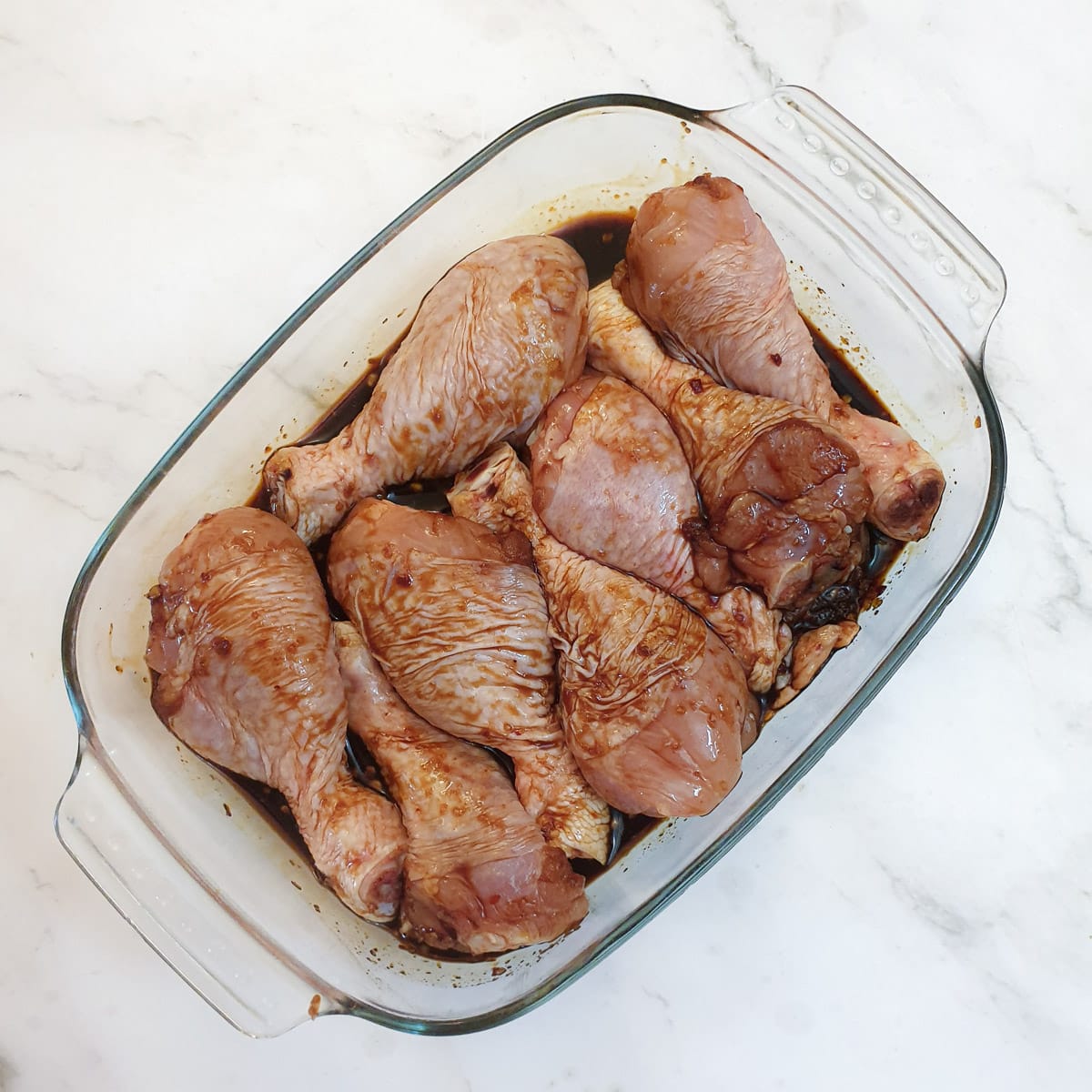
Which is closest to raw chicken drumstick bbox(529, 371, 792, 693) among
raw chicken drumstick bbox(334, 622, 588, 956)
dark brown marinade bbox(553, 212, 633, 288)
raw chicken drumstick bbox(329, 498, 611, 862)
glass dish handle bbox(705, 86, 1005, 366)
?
raw chicken drumstick bbox(329, 498, 611, 862)

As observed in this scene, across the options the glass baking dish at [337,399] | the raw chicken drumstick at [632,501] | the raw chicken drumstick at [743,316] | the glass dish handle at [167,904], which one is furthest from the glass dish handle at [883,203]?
the glass dish handle at [167,904]

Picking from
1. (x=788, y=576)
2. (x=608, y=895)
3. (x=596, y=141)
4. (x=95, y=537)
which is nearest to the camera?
(x=788, y=576)

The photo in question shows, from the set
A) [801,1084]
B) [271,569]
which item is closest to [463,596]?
[271,569]

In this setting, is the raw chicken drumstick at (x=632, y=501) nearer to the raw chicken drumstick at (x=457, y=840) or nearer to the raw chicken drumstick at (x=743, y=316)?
the raw chicken drumstick at (x=743, y=316)

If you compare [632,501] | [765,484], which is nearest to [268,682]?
[632,501]

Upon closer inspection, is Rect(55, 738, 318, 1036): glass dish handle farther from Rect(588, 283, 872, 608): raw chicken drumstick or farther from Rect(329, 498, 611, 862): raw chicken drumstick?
Rect(588, 283, 872, 608): raw chicken drumstick

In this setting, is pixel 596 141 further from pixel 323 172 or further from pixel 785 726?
pixel 785 726

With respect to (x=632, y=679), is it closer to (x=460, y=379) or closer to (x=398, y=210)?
(x=460, y=379)
